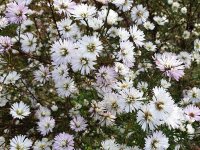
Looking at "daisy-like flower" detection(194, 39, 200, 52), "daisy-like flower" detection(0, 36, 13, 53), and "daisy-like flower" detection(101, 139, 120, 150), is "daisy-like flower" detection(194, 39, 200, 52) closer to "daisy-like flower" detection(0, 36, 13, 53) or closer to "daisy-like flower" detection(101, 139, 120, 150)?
"daisy-like flower" detection(101, 139, 120, 150)

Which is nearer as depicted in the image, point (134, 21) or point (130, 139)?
point (130, 139)

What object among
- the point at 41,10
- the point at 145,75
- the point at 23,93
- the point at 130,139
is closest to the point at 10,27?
the point at 41,10

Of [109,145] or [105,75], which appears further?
[109,145]

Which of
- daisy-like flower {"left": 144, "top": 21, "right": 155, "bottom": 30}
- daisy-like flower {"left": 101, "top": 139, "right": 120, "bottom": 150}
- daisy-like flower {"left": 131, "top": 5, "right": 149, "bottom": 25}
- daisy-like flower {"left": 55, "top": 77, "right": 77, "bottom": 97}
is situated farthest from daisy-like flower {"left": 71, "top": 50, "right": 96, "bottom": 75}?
daisy-like flower {"left": 144, "top": 21, "right": 155, "bottom": 30}

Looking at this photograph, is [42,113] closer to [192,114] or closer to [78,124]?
[78,124]

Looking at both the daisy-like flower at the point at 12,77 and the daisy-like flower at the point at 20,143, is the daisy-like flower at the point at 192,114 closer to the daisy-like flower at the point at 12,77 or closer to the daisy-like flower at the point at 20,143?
the daisy-like flower at the point at 20,143

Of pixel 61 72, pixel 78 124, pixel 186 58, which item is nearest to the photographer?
pixel 61 72

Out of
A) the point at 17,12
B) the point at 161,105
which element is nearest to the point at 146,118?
the point at 161,105

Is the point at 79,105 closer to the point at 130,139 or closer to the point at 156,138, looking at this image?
the point at 130,139
